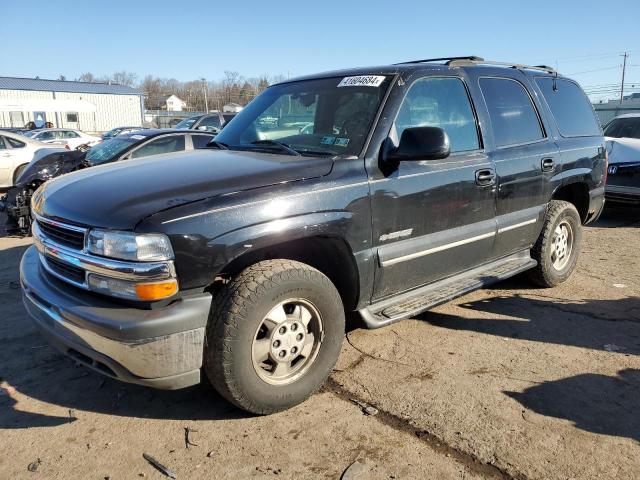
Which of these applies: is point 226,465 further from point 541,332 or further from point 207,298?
point 541,332

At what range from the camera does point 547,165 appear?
Answer: 4512 mm

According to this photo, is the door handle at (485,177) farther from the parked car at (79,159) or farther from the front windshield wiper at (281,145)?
the parked car at (79,159)

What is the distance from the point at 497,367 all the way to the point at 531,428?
724 mm

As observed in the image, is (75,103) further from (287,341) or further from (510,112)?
(287,341)

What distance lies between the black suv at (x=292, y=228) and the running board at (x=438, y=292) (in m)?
0.02

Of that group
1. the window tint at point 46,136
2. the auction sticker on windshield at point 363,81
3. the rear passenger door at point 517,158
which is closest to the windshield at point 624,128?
the rear passenger door at point 517,158

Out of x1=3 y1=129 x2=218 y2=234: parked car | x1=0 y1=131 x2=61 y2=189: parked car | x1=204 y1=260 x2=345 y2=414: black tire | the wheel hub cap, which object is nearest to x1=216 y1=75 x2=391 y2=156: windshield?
x1=204 y1=260 x2=345 y2=414: black tire

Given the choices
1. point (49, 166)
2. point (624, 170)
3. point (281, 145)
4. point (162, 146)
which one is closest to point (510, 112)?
point (281, 145)

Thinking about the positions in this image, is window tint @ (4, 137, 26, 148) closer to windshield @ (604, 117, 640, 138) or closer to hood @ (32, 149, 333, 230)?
hood @ (32, 149, 333, 230)

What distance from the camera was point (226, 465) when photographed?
252cm

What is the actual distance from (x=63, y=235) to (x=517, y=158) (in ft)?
11.1

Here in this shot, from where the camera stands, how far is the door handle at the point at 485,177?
382cm

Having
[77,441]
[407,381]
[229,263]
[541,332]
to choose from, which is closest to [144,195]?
[229,263]

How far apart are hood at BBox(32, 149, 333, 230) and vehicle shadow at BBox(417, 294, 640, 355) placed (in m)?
2.07
